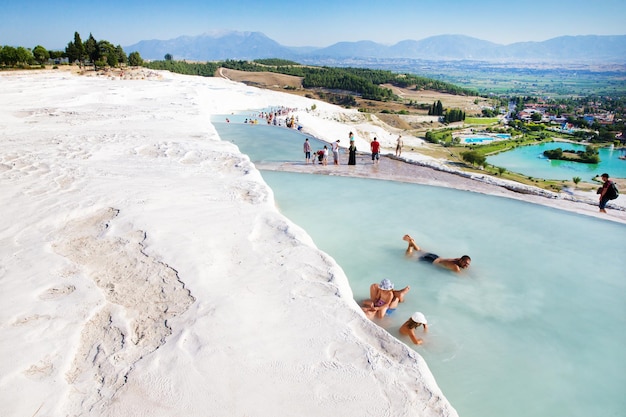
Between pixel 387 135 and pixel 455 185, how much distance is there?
117ft

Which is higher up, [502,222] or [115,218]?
[115,218]

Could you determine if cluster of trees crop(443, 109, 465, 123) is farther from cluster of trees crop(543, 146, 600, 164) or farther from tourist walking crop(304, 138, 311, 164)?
tourist walking crop(304, 138, 311, 164)

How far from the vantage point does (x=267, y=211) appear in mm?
6242

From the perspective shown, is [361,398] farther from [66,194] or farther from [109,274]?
[66,194]

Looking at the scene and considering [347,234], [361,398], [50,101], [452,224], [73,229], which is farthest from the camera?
[50,101]

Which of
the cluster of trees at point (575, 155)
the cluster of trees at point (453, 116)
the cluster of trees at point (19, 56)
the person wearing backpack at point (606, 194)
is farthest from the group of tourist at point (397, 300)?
the cluster of trees at point (453, 116)

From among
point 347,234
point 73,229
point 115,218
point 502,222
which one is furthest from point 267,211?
point 502,222

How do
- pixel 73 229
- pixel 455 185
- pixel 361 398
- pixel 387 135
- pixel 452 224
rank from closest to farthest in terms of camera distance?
pixel 361 398
pixel 73 229
pixel 452 224
pixel 455 185
pixel 387 135

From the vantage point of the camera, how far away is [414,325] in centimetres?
442

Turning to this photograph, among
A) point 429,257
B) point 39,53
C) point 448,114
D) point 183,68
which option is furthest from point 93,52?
point 448,114

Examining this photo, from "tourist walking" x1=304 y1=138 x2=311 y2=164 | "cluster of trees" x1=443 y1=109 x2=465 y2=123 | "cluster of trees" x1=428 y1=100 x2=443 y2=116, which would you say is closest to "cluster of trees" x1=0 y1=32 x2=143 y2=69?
"tourist walking" x1=304 y1=138 x2=311 y2=164

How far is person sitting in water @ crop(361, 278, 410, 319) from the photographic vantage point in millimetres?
4711

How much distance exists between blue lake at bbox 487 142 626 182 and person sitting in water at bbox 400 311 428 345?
38.3 m

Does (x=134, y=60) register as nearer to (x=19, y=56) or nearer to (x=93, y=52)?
(x=93, y=52)
